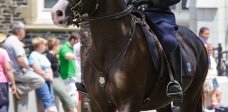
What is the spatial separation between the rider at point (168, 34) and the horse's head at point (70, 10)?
1.13 metres

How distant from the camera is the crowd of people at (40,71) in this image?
43.7 feet

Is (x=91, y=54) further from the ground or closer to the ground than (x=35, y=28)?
further from the ground

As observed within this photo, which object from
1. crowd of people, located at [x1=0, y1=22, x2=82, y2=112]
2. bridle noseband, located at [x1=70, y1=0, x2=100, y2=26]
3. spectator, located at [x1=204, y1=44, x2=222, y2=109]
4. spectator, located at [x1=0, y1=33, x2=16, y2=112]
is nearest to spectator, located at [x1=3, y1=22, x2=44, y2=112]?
crowd of people, located at [x1=0, y1=22, x2=82, y2=112]

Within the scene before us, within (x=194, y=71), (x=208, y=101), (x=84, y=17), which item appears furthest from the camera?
(x=208, y=101)

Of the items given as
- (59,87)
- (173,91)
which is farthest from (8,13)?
(173,91)

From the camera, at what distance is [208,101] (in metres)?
16.7

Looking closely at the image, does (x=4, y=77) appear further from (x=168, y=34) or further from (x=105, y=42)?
(x=105, y=42)

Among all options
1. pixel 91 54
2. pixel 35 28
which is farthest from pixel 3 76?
pixel 35 28

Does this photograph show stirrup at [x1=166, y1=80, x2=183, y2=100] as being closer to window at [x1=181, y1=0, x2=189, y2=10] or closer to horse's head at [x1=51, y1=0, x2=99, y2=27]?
horse's head at [x1=51, y1=0, x2=99, y2=27]

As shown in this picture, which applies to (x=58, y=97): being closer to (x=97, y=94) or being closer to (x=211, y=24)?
(x=97, y=94)

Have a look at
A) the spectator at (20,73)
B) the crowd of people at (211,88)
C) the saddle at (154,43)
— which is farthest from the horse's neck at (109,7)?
the crowd of people at (211,88)

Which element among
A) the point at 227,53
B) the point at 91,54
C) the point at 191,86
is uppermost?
the point at 91,54

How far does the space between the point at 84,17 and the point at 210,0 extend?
56.4 feet

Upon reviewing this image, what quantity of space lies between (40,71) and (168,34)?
627 centimetres
